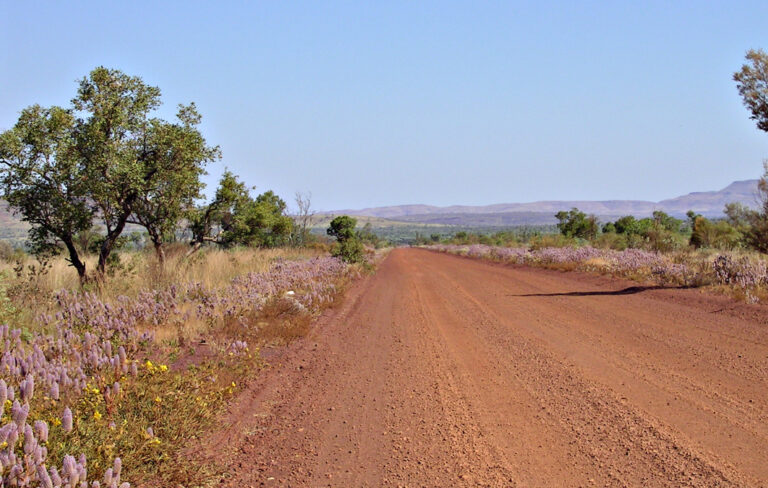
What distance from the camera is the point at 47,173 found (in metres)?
12.7

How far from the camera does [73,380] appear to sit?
186 inches

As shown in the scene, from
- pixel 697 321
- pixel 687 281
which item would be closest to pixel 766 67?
pixel 687 281

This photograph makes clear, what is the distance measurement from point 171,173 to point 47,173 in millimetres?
2735

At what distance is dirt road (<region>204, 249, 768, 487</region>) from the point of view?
4.20 meters

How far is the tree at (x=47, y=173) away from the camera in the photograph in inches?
483

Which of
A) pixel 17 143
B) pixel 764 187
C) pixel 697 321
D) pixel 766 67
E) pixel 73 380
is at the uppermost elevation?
pixel 766 67

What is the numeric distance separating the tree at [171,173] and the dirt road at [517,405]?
641 cm

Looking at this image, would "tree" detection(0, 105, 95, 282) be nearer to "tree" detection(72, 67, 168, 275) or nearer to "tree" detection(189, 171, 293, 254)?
"tree" detection(72, 67, 168, 275)

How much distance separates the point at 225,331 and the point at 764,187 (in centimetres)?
1733

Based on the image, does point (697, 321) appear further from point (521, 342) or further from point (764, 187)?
point (764, 187)

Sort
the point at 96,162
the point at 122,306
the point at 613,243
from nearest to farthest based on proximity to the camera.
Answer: the point at 122,306 < the point at 96,162 < the point at 613,243

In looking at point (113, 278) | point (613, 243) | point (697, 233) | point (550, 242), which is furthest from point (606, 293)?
point (697, 233)

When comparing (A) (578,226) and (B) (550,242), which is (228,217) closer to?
(B) (550,242)

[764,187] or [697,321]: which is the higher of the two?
[764,187]
